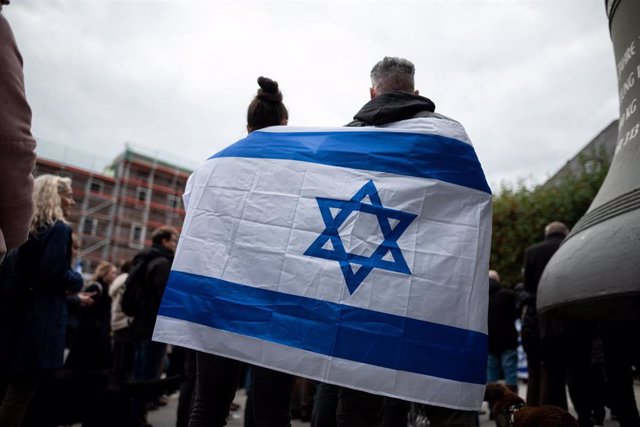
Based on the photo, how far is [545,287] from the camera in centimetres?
243

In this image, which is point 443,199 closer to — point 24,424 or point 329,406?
point 329,406

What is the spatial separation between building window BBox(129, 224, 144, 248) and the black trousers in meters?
52.6

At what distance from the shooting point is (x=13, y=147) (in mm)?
1605

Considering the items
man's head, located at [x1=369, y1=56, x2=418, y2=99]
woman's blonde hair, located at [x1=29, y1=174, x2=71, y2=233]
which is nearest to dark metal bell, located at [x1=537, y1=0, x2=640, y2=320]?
man's head, located at [x1=369, y1=56, x2=418, y2=99]

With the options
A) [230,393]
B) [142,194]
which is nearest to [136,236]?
[142,194]

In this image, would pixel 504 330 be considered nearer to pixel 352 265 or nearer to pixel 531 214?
pixel 352 265

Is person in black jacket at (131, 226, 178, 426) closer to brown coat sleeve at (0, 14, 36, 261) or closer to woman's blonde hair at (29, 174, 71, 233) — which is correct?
woman's blonde hair at (29, 174, 71, 233)

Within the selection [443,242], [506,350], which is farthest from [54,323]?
[506,350]

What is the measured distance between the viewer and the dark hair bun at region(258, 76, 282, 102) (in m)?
2.84

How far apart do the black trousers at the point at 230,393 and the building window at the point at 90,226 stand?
51567 millimetres

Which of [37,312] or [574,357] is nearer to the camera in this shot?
[37,312]

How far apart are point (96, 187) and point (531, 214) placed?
42662 mm

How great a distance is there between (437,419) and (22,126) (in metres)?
1.83

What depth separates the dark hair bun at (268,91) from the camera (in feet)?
9.32
